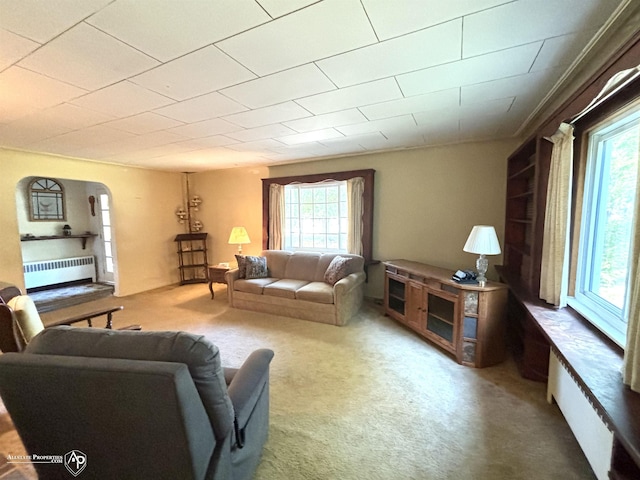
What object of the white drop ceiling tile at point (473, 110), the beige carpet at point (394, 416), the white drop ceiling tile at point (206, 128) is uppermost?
the white drop ceiling tile at point (473, 110)

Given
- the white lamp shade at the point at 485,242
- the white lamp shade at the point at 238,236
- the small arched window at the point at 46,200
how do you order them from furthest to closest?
1. the small arched window at the point at 46,200
2. the white lamp shade at the point at 238,236
3. the white lamp shade at the point at 485,242

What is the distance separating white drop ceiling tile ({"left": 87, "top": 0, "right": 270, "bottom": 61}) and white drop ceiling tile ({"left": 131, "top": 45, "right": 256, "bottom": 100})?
4.6 inches

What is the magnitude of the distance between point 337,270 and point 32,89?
11.1 ft

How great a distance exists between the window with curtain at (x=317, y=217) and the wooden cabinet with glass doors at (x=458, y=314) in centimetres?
163

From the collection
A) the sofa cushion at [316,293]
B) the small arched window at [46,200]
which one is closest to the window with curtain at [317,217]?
the sofa cushion at [316,293]

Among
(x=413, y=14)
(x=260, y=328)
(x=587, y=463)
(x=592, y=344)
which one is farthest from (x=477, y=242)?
(x=260, y=328)

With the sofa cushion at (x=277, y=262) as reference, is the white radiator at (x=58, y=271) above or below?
below

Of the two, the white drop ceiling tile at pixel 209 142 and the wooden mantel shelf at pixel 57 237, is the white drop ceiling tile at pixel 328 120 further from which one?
the wooden mantel shelf at pixel 57 237

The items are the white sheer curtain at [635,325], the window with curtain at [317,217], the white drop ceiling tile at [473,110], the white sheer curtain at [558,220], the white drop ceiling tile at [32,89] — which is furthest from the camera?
the window with curtain at [317,217]

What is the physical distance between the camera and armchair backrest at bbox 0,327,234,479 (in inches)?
35.9

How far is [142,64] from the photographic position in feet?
5.49

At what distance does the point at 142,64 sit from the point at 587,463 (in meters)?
3.52

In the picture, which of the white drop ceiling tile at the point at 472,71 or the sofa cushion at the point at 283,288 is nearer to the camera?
the white drop ceiling tile at the point at 472,71

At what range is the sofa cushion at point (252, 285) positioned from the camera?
3959 millimetres
